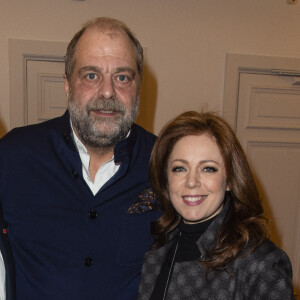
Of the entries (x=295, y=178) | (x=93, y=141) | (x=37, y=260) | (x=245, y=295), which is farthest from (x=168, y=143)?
(x=295, y=178)

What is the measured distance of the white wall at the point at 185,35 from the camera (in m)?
2.82

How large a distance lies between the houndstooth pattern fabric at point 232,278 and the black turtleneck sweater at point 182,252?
0.09 ft

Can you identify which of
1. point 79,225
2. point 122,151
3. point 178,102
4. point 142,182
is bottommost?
point 79,225

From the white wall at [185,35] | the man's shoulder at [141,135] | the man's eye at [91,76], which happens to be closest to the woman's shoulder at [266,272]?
the man's shoulder at [141,135]

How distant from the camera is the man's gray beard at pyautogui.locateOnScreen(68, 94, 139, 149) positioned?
5.56 feet

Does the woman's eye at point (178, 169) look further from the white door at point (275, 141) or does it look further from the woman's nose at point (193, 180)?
the white door at point (275, 141)

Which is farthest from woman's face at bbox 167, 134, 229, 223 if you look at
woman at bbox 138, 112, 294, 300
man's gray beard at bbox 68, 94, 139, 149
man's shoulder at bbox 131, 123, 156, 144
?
man's shoulder at bbox 131, 123, 156, 144

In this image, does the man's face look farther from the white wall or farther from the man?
the white wall

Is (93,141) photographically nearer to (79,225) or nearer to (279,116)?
(79,225)

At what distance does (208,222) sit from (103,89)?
73cm

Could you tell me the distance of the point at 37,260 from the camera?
65.0 inches

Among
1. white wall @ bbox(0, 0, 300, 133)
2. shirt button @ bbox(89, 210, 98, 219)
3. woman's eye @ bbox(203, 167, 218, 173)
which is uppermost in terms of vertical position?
white wall @ bbox(0, 0, 300, 133)

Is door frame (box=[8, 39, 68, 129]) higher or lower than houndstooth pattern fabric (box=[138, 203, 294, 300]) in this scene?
higher

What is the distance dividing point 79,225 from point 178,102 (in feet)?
5.58
